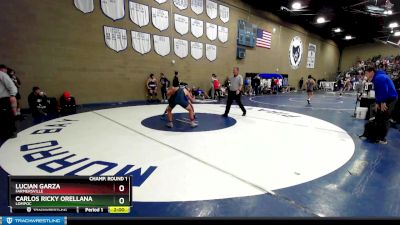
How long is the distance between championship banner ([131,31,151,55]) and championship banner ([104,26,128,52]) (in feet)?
1.44

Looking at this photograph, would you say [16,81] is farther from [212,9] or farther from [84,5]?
[212,9]

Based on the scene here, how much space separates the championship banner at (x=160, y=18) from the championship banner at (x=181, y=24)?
2.07 ft

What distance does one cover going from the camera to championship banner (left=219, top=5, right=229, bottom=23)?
1416 centimetres

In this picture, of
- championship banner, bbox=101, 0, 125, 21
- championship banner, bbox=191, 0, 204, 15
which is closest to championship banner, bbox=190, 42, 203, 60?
championship banner, bbox=191, 0, 204, 15

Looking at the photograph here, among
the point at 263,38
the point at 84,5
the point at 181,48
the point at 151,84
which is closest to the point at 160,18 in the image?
the point at 181,48

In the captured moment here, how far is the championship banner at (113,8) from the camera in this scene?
9.42m

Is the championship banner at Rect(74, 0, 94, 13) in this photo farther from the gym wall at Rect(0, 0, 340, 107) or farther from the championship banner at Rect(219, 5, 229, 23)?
the championship banner at Rect(219, 5, 229, 23)

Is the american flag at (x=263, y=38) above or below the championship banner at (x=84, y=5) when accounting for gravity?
above

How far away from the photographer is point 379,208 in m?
2.20

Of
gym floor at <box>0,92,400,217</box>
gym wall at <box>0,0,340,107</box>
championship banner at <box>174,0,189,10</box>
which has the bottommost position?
gym floor at <box>0,92,400,217</box>

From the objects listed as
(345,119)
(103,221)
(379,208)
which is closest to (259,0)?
(345,119)

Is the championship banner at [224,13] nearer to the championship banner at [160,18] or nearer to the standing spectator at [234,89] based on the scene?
the championship banner at [160,18]

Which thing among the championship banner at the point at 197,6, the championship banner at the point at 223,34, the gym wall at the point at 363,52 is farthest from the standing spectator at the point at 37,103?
the gym wall at the point at 363,52
